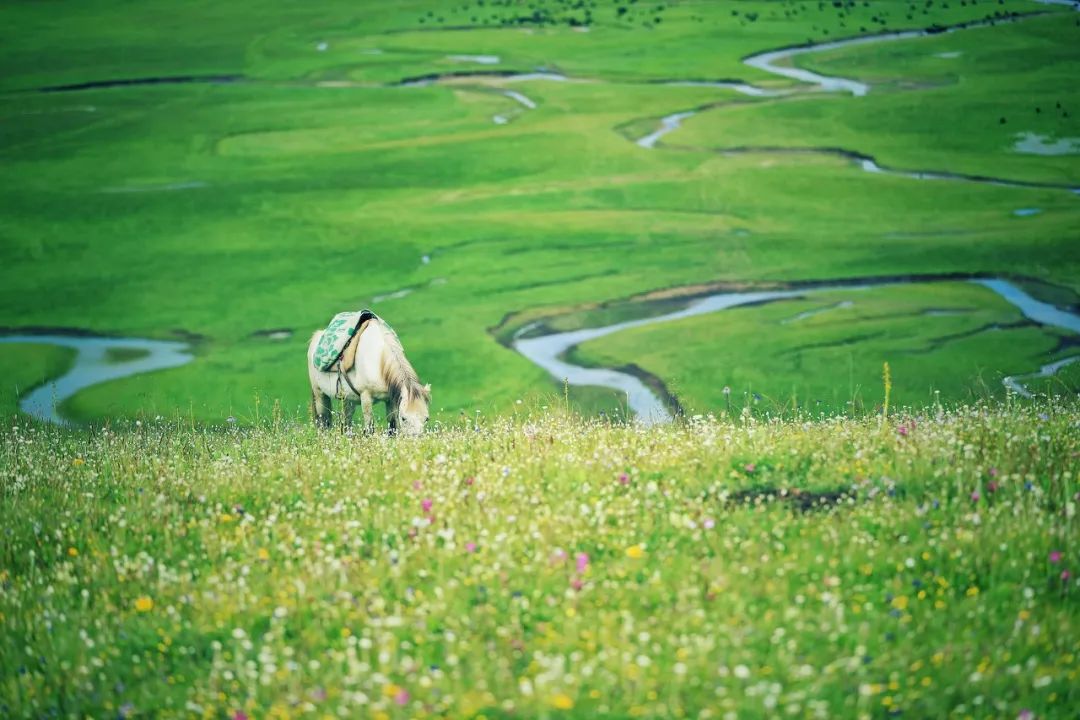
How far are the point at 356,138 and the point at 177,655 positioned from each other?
5169 centimetres

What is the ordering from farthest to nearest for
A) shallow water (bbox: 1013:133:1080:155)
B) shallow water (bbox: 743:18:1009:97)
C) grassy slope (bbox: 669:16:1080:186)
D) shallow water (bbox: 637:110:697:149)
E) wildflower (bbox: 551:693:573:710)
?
shallow water (bbox: 743:18:1009:97)
shallow water (bbox: 637:110:697:149)
grassy slope (bbox: 669:16:1080:186)
shallow water (bbox: 1013:133:1080:155)
wildflower (bbox: 551:693:573:710)

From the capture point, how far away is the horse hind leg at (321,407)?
20.9m

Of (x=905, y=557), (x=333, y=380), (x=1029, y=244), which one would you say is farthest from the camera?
(x=1029, y=244)

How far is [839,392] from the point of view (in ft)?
96.9

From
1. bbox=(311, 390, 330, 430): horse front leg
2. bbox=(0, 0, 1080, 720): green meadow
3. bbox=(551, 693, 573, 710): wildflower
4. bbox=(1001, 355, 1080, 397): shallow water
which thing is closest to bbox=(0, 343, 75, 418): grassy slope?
bbox=(0, 0, 1080, 720): green meadow

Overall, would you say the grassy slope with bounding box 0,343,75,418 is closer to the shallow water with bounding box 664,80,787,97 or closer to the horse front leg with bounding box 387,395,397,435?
the horse front leg with bounding box 387,395,397,435

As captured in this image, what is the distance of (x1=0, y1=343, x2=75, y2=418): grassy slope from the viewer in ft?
108

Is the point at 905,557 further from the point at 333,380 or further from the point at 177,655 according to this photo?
the point at 333,380

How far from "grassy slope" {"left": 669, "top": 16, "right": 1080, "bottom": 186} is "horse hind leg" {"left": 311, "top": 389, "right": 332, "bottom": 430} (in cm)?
3663

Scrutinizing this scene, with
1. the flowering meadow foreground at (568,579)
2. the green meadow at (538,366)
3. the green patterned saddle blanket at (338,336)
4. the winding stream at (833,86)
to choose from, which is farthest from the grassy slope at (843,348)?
the flowering meadow foreground at (568,579)

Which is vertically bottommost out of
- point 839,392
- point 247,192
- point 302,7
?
point 839,392

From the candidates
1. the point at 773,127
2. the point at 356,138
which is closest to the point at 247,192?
the point at 356,138

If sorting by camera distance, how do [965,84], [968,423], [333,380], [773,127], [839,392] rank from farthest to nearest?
[965,84]
[773,127]
[839,392]
[333,380]
[968,423]

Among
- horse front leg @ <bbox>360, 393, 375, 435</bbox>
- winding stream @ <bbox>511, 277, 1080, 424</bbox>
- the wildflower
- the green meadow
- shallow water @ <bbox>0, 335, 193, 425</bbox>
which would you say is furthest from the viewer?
shallow water @ <bbox>0, 335, 193, 425</bbox>
